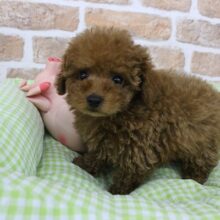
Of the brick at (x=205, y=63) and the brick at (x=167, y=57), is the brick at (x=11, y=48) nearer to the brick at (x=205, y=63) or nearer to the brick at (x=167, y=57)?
the brick at (x=167, y=57)

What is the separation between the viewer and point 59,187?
2.98 ft

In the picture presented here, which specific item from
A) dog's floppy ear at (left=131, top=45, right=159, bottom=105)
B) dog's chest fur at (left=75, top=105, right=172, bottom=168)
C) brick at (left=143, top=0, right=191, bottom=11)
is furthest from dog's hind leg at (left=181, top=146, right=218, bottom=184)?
brick at (left=143, top=0, right=191, bottom=11)

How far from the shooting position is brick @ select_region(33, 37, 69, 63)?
202 centimetres

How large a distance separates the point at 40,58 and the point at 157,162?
1.05 m

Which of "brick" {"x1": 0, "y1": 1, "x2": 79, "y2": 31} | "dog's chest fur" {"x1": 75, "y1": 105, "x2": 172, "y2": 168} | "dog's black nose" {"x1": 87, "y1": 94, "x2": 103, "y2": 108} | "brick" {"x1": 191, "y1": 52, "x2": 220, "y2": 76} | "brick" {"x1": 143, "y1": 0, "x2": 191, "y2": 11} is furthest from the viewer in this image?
"brick" {"x1": 191, "y1": 52, "x2": 220, "y2": 76}

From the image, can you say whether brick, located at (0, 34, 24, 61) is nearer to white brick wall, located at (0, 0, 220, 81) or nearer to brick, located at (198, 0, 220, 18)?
white brick wall, located at (0, 0, 220, 81)

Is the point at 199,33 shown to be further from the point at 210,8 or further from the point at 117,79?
the point at 117,79

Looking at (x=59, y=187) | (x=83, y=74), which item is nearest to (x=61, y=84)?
(x=83, y=74)

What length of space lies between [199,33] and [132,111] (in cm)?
114

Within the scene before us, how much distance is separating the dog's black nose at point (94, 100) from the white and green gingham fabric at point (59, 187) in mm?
252

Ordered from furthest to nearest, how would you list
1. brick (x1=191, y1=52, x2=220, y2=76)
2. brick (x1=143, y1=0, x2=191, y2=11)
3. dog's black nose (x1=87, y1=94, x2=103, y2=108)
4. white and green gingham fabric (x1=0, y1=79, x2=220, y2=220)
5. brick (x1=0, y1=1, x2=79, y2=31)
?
1. brick (x1=191, y1=52, x2=220, y2=76)
2. brick (x1=143, y1=0, x2=191, y2=11)
3. brick (x1=0, y1=1, x2=79, y2=31)
4. dog's black nose (x1=87, y1=94, x2=103, y2=108)
5. white and green gingham fabric (x1=0, y1=79, x2=220, y2=220)

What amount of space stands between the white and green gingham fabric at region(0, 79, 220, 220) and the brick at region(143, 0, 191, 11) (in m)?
0.90

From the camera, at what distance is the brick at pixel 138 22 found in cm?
204

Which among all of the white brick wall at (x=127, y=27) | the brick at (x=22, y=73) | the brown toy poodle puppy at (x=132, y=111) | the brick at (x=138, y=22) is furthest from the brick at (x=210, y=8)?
the brick at (x=22, y=73)
